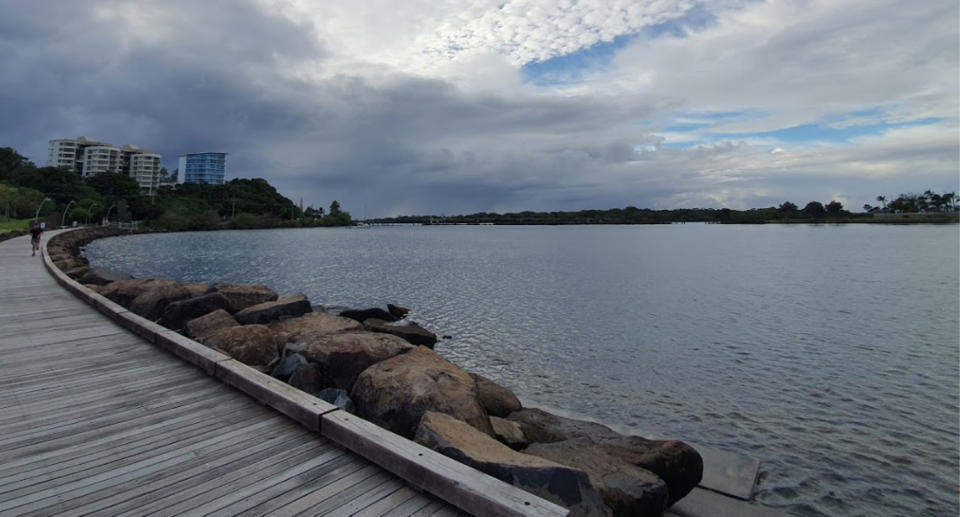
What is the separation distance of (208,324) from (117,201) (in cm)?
13402

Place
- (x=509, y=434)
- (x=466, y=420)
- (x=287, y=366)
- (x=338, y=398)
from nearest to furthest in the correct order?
(x=466, y=420), (x=509, y=434), (x=338, y=398), (x=287, y=366)

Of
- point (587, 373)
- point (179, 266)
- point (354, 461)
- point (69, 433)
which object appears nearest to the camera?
point (354, 461)

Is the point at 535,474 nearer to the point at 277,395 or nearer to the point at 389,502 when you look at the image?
the point at 389,502

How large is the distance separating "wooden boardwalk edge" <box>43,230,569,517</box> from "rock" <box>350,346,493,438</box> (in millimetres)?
1228

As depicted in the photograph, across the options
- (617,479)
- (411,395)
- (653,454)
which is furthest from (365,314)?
(617,479)

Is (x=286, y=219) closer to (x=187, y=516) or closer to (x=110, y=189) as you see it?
(x=110, y=189)

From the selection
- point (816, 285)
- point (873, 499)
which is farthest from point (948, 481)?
point (816, 285)

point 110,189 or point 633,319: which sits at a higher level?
point 110,189

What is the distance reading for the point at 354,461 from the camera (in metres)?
3.89

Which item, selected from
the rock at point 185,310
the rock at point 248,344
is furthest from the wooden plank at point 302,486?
the rock at point 185,310

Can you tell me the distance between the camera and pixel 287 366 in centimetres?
730

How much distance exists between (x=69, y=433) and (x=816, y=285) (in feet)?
113

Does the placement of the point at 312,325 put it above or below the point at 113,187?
below

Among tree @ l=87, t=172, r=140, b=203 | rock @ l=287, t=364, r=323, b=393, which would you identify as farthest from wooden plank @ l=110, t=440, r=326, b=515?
tree @ l=87, t=172, r=140, b=203
